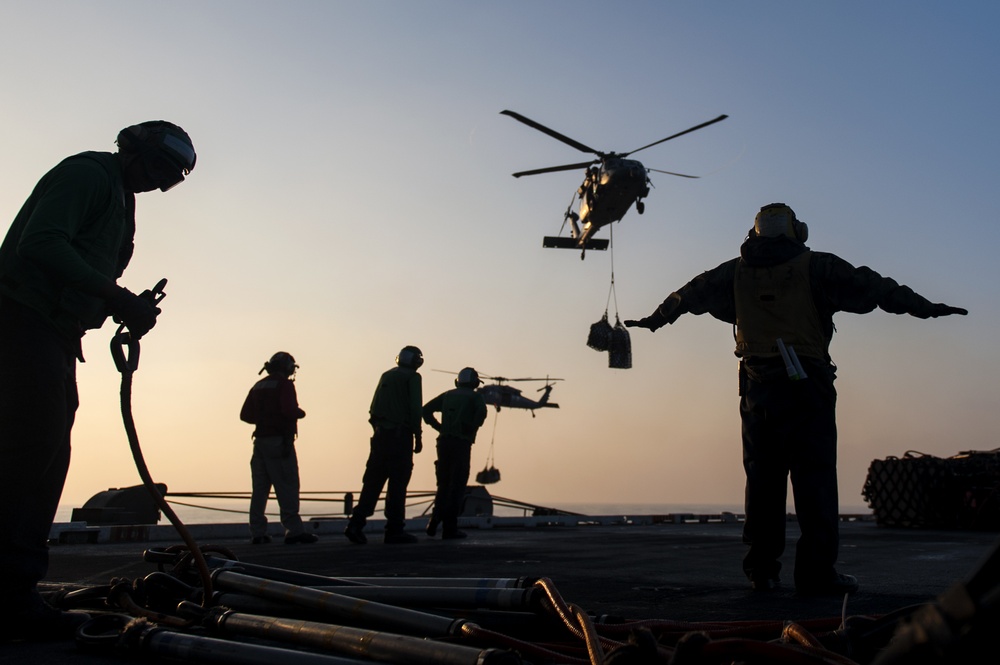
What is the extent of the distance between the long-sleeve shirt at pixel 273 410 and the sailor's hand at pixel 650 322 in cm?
543

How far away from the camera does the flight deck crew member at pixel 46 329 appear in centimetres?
280

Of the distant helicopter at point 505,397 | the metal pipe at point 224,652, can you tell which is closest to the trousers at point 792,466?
the metal pipe at point 224,652

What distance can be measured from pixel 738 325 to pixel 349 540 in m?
6.38

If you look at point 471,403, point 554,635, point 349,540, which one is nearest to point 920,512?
point 471,403

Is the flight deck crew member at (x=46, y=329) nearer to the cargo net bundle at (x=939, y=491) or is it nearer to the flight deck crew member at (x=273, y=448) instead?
the flight deck crew member at (x=273, y=448)

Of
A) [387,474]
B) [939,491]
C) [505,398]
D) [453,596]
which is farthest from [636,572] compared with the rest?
[505,398]

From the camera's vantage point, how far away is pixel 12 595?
275cm

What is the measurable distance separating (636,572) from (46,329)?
360 cm

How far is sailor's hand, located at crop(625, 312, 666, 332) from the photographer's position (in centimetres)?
490

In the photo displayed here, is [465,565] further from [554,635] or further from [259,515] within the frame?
[259,515]

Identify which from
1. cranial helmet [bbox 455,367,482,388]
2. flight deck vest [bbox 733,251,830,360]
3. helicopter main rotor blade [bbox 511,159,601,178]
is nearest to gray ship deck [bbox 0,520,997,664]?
flight deck vest [bbox 733,251,830,360]

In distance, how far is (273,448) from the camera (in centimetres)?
936

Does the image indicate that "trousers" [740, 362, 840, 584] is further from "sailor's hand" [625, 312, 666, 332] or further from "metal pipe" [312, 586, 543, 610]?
"metal pipe" [312, 586, 543, 610]

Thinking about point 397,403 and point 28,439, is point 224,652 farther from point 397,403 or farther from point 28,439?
point 397,403
